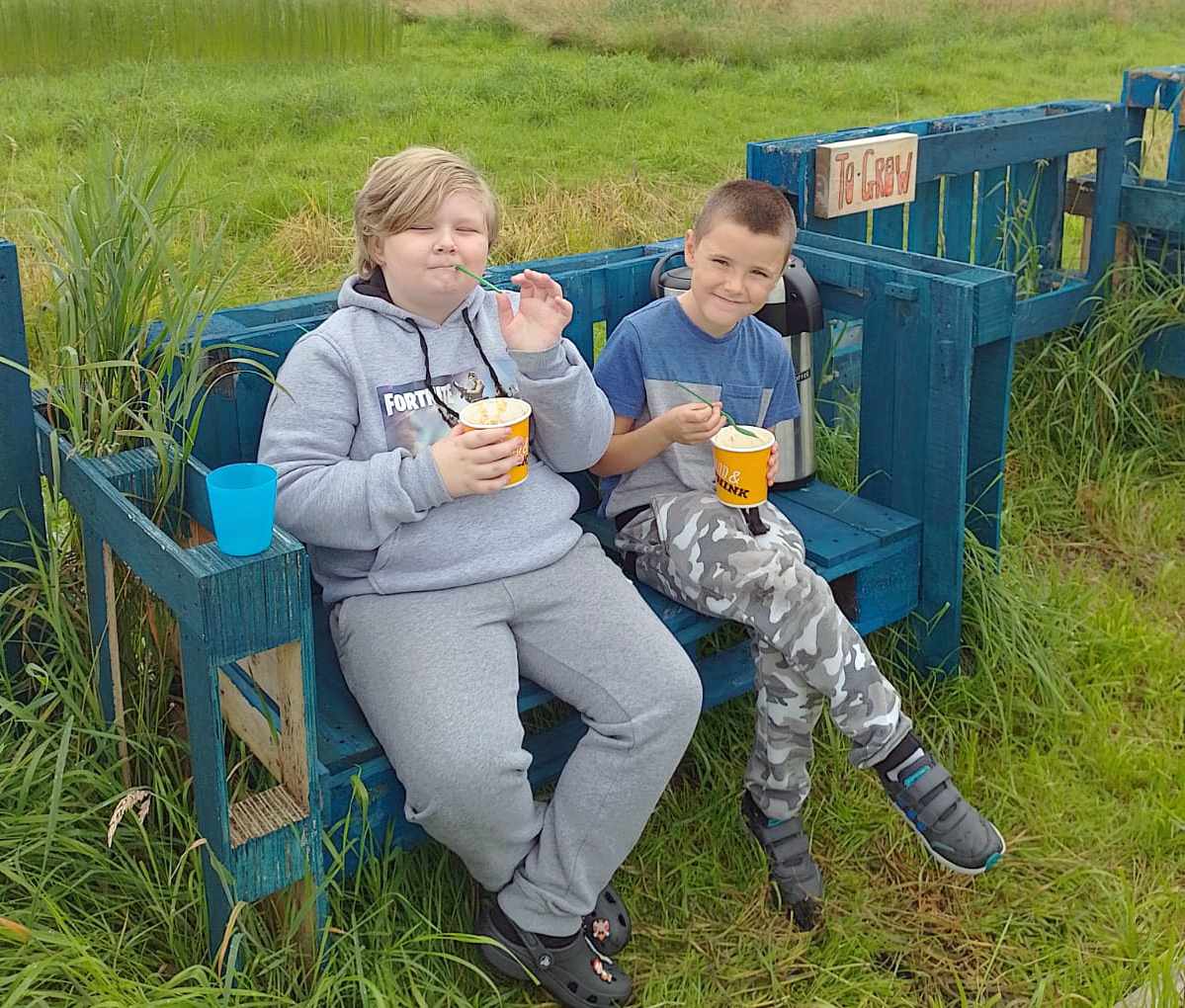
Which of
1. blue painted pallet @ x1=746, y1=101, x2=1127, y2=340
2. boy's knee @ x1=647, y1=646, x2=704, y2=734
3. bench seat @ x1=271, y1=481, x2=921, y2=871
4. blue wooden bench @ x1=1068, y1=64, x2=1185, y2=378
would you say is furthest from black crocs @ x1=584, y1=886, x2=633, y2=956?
blue wooden bench @ x1=1068, y1=64, x2=1185, y2=378

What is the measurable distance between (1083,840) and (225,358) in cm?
193

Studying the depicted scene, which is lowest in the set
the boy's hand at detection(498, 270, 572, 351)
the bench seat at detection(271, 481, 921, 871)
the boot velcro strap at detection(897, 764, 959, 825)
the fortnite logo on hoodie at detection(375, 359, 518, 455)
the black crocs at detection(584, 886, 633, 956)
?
the black crocs at detection(584, 886, 633, 956)

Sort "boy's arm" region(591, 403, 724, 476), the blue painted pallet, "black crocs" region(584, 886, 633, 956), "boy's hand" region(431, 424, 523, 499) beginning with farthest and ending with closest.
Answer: the blue painted pallet → "boy's arm" region(591, 403, 724, 476) → "black crocs" region(584, 886, 633, 956) → "boy's hand" region(431, 424, 523, 499)

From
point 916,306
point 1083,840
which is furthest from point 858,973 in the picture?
point 916,306

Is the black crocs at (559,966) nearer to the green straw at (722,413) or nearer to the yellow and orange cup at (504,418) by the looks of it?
the yellow and orange cup at (504,418)

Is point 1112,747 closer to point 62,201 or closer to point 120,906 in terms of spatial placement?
point 120,906

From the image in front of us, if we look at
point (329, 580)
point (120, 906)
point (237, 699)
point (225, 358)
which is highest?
point (225, 358)

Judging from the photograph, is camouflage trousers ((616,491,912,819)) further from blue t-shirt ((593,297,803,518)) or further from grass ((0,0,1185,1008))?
grass ((0,0,1185,1008))

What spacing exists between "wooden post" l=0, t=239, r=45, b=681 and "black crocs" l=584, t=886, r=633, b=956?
111 centimetres

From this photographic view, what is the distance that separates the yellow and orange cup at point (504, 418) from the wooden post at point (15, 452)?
76 centimetres

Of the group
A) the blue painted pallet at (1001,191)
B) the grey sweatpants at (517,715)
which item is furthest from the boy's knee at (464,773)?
the blue painted pallet at (1001,191)

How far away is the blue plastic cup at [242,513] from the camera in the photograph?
1.77 metres

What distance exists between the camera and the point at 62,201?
7.49ft

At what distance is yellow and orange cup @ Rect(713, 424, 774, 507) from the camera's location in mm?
2416
